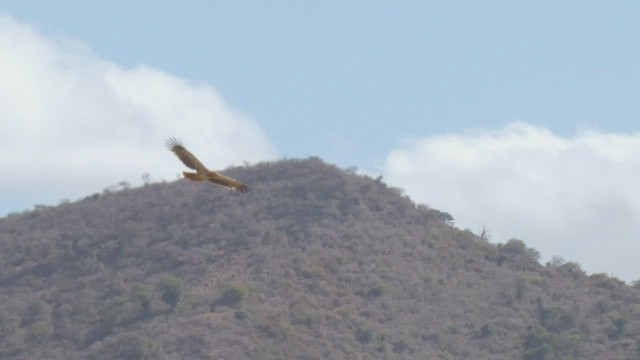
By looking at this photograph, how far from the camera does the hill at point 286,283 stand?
90875 mm

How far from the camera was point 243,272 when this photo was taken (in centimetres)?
9912

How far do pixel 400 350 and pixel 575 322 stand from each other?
10.9 metres

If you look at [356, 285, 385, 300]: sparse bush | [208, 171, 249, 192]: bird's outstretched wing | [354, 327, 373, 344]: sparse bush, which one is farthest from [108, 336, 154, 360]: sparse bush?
[208, 171, 249, 192]: bird's outstretched wing

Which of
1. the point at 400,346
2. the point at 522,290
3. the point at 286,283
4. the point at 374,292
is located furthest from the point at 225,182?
the point at 522,290

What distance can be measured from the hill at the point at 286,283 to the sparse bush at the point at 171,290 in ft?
0.25

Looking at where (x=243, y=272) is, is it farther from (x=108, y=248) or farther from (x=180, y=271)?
(x=108, y=248)

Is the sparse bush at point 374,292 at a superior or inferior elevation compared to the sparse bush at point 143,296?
superior

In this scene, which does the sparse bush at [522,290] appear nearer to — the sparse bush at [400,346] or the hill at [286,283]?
the hill at [286,283]

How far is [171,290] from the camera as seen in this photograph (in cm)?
9381

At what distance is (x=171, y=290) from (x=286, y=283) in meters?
6.24

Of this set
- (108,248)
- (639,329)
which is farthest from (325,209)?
(639,329)

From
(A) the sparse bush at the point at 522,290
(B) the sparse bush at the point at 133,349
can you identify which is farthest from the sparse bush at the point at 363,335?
(A) the sparse bush at the point at 522,290

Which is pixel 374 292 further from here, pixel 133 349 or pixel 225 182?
pixel 225 182

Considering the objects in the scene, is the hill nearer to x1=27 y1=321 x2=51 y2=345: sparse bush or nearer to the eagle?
x1=27 y1=321 x2=51 y2=345: sparse bush
